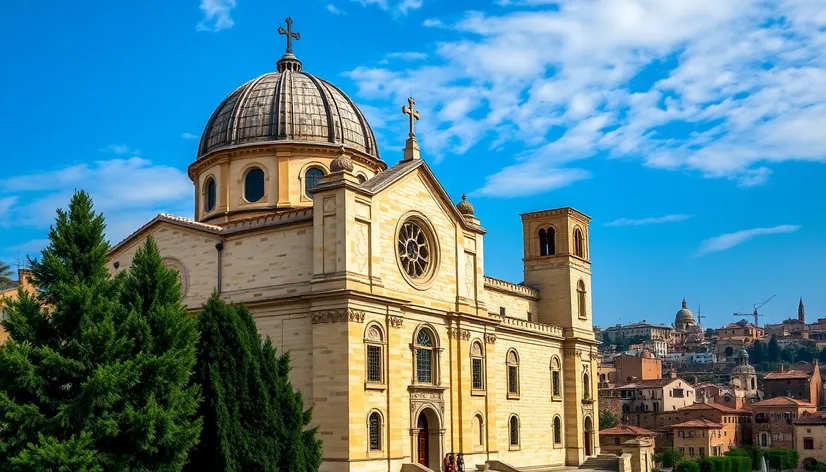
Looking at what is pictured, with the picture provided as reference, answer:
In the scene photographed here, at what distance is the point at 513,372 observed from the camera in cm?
4697

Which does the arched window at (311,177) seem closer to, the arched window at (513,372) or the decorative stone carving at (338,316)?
the decorative stone carving at (338,316)

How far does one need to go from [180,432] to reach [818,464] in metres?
89.0

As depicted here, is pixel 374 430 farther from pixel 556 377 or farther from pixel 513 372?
pixel 556 377

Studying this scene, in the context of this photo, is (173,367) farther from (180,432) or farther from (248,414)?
(248,414)

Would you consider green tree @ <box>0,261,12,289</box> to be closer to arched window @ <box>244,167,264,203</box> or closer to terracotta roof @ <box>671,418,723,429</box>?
arched window @ <box>244,167,264,203</box>

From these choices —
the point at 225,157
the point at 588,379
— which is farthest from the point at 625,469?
the point at 225,157

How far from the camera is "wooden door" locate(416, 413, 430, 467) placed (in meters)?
38.0

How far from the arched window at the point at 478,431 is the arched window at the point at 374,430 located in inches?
298

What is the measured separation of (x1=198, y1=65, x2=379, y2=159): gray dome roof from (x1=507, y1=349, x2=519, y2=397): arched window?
37.9 ft

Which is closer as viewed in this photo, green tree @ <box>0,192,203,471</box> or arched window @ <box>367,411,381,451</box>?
green tree @ <box>0,192,203,471</box>

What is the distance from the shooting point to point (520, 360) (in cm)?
4731

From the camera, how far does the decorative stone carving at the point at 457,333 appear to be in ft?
131

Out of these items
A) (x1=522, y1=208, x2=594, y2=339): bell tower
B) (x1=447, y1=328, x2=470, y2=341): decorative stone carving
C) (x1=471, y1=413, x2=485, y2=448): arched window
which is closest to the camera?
(x1=447, y1=328, x2=470, y2=341): decorative stone carving

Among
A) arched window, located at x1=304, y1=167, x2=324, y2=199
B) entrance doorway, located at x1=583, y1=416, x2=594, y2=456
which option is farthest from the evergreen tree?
entrance doorway, located at x1=583, y1=416, x2=594, y2=456
